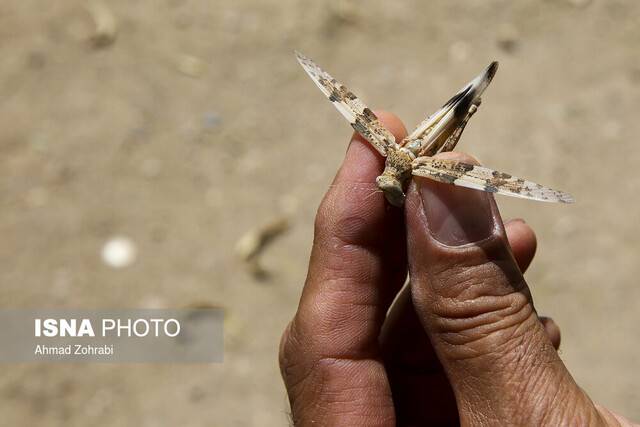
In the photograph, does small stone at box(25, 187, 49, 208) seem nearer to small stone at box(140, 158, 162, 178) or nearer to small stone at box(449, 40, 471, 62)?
small stone at box(140, 158, 162, 178)

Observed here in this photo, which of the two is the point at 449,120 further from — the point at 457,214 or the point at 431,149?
the point at 457,214

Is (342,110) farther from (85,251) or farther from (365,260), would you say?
(85,251)

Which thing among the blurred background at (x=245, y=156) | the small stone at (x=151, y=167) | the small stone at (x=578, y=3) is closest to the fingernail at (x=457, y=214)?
the blurred background at (x=245, y=156)

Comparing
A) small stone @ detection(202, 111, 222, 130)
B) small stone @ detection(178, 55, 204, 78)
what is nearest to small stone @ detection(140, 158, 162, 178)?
small stone @ detection(202, 111, 222, 130)

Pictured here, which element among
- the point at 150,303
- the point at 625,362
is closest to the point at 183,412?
the point at 150,303

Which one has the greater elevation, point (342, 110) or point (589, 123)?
point (589, 123)

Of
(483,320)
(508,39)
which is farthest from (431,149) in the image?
(508,39)
